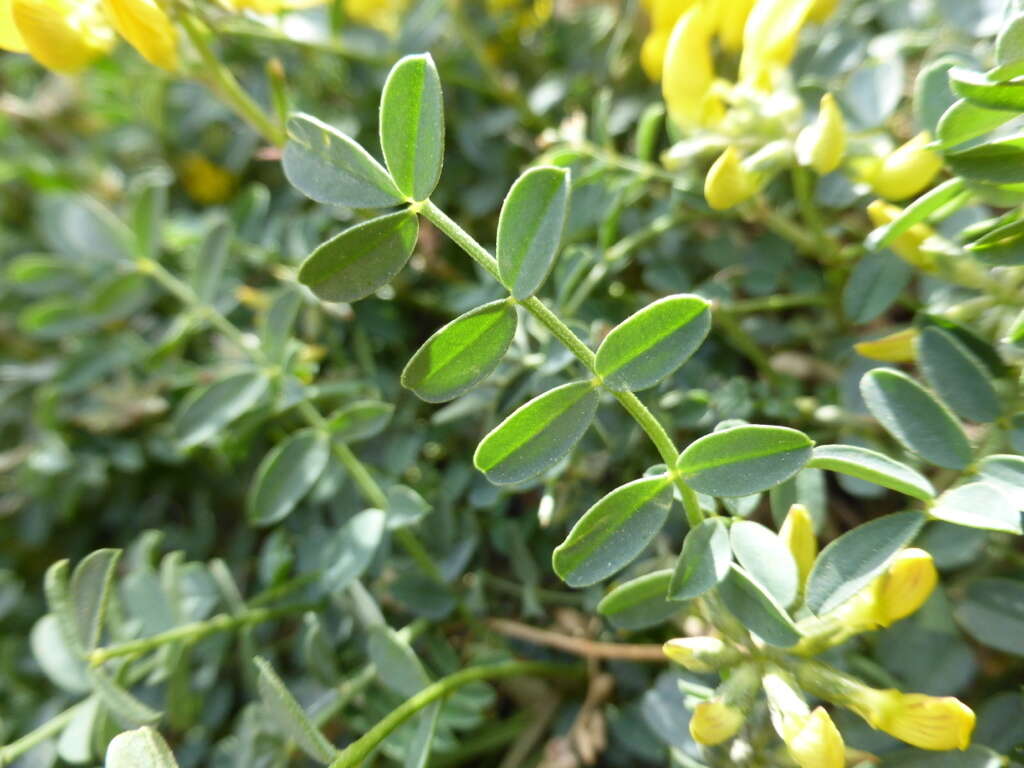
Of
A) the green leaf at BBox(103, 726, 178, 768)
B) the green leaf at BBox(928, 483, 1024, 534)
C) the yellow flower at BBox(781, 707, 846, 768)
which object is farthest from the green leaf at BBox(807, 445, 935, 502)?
the green leaf at BBox(103, 726, 178, 768)

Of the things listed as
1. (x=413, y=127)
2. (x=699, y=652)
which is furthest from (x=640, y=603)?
(x=413, y=127)

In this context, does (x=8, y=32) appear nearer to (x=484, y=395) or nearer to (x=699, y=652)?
(x=484, y=395)

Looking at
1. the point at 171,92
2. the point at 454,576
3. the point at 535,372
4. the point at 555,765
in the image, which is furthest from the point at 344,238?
the point at 171,92

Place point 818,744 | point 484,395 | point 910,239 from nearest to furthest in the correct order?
point 818,744 < point 910,239 < point 484,395

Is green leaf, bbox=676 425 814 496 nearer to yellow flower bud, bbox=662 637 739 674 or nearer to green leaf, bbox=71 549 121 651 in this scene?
yellow flower bud, bbox=662 637 739 674

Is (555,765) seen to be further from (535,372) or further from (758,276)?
(758,276)

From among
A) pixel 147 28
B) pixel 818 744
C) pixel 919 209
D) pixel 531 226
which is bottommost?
pixel 818 744

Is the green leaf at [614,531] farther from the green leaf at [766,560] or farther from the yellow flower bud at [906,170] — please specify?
the yellow flower bud at [906,170]
